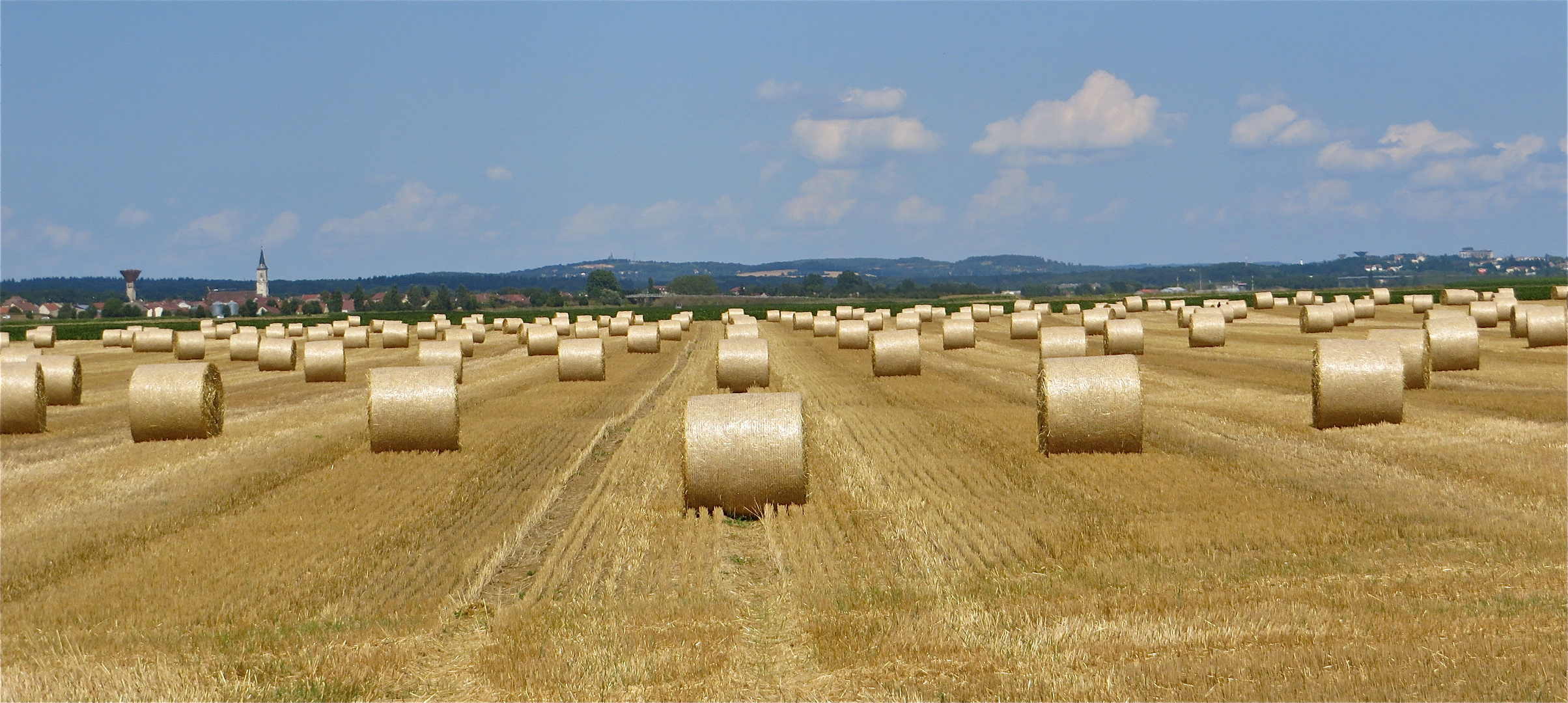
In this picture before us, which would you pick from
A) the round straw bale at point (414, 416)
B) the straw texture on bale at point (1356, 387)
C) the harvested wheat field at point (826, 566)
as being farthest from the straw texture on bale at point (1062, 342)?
the round straw bale at point (414, 416)

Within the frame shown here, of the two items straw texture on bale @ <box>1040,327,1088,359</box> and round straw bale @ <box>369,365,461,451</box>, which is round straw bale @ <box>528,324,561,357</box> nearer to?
straw texture on bale @ <box>1040,327,1088,359</box>

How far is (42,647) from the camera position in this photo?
27.3 ft

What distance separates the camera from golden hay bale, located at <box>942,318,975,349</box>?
131ft

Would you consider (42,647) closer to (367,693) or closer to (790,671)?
(367,693)

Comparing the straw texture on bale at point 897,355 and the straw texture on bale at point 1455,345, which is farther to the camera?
the straw texture on bale at point 897,355

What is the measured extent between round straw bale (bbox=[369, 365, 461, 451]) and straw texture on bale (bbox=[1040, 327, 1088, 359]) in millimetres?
17388

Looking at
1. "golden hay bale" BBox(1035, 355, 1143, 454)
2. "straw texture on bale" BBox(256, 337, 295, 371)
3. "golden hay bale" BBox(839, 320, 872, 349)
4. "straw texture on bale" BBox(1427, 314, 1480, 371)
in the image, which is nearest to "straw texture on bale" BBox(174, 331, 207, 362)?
"straw texture on bale" BBox(256, 337, 295, 371)

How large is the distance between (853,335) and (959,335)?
11.5ft

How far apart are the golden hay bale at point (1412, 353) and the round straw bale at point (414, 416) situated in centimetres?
1563

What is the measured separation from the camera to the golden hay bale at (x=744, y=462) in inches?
494

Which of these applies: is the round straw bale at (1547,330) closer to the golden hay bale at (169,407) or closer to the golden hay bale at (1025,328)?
the golden hay bale at (1025,328)

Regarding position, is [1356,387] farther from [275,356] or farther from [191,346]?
[191,346]

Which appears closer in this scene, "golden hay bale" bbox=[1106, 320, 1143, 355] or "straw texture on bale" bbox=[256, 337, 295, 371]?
"golden hay bale" bbox=[1106, 320, 1143, 355]

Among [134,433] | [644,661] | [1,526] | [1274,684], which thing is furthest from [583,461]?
[1274,684]
